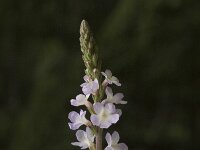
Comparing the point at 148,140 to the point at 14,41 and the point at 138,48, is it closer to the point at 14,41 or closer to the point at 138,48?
the point at 138,48

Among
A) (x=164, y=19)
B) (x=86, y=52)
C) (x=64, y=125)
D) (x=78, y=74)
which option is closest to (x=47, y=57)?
(x=78, y=74)

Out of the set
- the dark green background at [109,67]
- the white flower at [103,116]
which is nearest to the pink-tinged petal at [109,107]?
the white flower at [103,116]

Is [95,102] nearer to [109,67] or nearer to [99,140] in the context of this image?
[99,140]

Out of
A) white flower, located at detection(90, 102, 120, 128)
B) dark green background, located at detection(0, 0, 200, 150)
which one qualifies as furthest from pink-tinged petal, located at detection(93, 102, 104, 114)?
dark green background, located at detection(0, 0, 200, 150)

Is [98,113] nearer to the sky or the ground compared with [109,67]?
nearer to the ground

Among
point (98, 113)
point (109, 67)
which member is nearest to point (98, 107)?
point (98, 113)

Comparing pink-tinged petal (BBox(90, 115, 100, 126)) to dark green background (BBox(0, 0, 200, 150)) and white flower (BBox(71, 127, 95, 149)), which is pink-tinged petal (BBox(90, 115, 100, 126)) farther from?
dark green background (BBox(0, 0, 200, 150))

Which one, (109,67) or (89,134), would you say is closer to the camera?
(89,134)
